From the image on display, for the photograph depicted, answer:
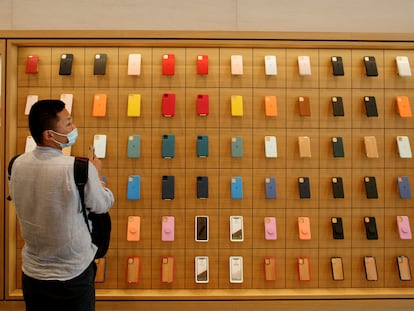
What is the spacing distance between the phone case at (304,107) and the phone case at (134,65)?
117 cm

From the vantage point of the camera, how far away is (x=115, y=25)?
112 inches

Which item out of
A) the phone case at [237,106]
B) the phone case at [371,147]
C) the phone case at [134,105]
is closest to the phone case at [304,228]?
the phone case at [371,147]

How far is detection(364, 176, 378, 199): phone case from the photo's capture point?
275cm

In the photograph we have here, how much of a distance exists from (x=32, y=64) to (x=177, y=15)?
1.10m

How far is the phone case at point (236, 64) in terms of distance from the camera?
2.73m

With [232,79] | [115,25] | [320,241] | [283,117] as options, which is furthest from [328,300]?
[115,25]

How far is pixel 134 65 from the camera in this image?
274cm

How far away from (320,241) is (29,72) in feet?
7.91

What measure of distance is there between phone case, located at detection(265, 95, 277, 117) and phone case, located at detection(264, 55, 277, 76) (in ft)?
0.57

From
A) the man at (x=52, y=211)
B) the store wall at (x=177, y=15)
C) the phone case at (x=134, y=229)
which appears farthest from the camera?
the store wall at (x=177, y=15)

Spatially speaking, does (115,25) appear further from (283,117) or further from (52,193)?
(52,193)

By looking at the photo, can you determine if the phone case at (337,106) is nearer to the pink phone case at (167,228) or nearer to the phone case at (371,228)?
the phone case at (371,228)

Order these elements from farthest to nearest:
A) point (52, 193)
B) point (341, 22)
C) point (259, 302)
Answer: point (341, 22), point (259, 302), point (52, 193)

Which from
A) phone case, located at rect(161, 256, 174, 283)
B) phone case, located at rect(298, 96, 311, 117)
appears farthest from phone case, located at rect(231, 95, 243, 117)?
phone case, located at rect(161, 256, 174, 283)
